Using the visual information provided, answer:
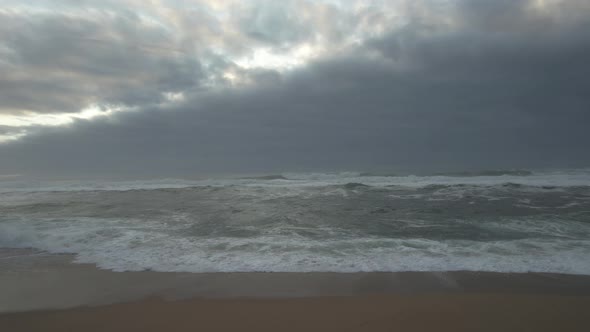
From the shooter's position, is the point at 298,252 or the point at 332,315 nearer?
the point at 332,315

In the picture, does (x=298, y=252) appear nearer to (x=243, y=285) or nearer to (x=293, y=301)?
(x=243, y=285)

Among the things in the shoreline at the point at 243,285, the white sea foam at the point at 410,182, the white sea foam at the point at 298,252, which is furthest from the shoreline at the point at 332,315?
the white sea foam at the point at 410,182

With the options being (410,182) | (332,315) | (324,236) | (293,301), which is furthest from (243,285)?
(410,182)

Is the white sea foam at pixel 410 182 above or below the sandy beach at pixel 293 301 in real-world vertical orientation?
above

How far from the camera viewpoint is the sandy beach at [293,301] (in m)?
3.63

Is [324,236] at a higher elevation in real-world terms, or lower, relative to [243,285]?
higher

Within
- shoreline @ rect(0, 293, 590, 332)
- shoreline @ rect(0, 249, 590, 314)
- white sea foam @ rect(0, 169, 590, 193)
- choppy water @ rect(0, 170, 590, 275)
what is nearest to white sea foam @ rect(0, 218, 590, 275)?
choppy water @ rect(0, 170, 590, 275)

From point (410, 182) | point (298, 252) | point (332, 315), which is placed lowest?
point (332, 315)

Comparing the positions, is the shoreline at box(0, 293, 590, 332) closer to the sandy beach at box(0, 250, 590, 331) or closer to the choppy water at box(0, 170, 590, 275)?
the sandy beach at box(0, 250, 590, 331)

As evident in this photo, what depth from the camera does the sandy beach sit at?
363 cm

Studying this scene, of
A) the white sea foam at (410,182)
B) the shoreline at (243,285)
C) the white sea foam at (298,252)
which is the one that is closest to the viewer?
the shoreline at (243,285)

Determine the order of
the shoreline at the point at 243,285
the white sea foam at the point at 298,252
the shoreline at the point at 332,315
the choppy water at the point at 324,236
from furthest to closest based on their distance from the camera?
the choppy water at the point at 324,236, the white sea foam at the point at 298,252, the shoreline at the point at 243,285, the shoreline at the point at 332,315

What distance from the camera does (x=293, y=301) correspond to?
4.19 metres

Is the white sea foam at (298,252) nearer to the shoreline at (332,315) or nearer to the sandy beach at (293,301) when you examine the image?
the sandy beach at (293,301)
